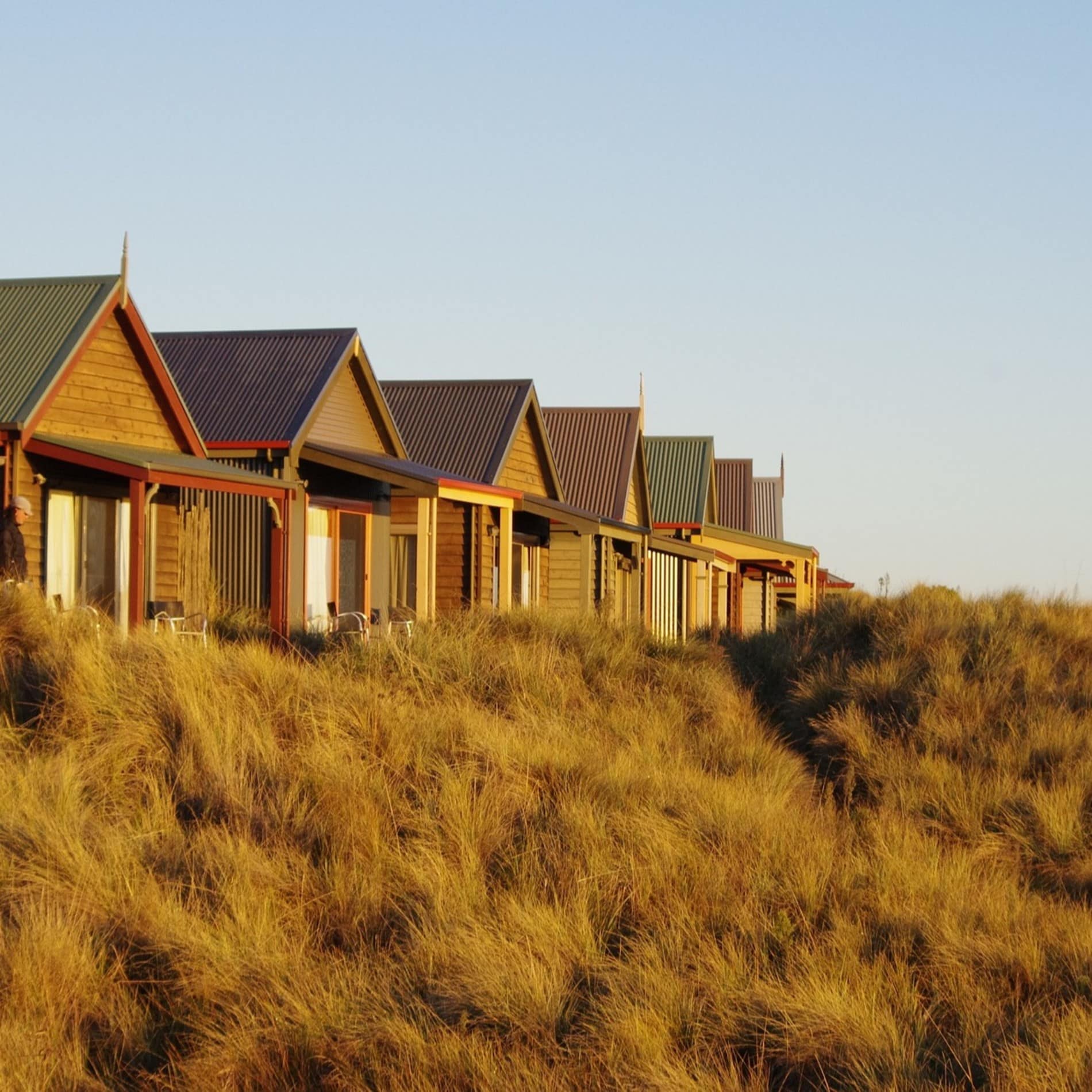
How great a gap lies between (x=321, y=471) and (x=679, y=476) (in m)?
14.7

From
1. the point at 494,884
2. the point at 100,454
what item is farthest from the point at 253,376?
the point at 494,884

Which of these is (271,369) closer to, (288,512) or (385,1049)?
(288,512)

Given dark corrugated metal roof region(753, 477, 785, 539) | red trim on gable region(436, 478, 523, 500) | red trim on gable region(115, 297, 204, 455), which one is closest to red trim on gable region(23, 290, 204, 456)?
red trim on gable region(115, 297, 204, 455)

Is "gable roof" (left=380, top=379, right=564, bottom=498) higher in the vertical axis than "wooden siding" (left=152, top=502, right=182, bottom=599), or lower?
higher

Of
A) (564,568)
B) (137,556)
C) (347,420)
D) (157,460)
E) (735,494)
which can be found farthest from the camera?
(735,494)

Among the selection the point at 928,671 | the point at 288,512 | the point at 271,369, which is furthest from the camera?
the point at 271,369

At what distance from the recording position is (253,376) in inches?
798

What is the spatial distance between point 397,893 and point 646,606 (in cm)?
2293

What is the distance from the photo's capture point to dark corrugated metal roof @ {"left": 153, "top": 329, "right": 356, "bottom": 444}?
19.3 metres

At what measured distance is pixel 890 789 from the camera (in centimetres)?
1271

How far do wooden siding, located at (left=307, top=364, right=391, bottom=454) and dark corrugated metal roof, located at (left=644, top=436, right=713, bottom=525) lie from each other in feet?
39.5

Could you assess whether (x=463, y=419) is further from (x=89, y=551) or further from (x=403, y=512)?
(x=89, y=551)

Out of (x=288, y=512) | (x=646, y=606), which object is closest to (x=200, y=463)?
(x=288, y=512)

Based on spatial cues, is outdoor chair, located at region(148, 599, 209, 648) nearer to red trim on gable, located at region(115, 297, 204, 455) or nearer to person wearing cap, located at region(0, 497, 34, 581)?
person wearing cap, located at region(0, 497, 34, 581)
